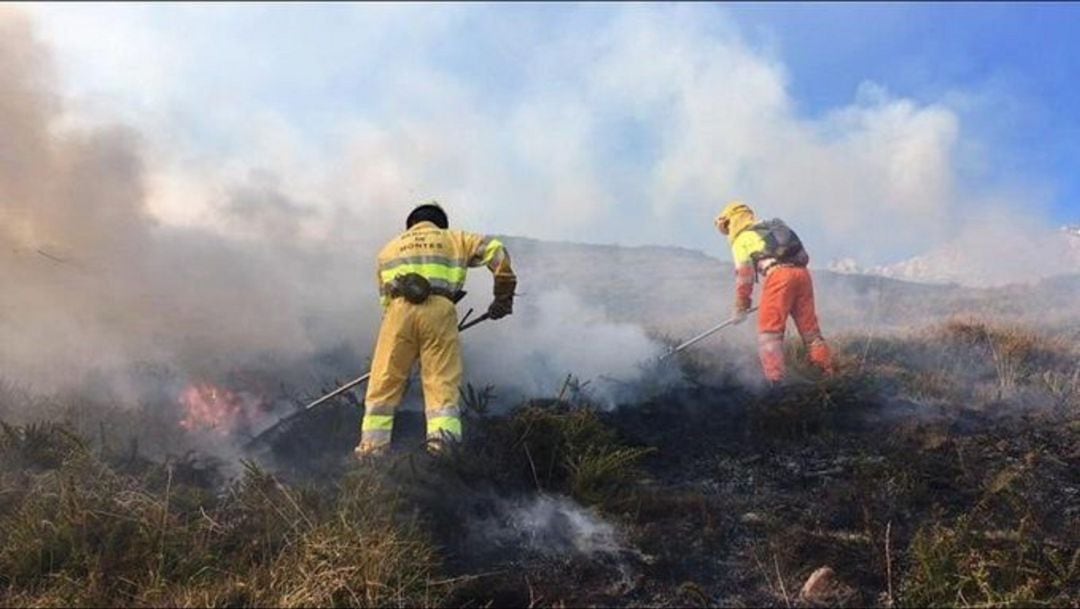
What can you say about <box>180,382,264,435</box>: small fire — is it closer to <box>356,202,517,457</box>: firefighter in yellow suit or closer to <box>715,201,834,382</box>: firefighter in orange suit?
<box>356,202,517,457</box>: firefighter in yellow suit

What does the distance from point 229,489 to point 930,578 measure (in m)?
3.54

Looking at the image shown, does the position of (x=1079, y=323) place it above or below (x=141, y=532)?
above

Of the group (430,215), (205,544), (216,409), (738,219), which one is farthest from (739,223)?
(205,544)

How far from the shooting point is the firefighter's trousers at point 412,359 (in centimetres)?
589

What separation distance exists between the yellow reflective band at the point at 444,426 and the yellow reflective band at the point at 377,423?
1.11ft

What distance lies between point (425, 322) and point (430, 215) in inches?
38.3

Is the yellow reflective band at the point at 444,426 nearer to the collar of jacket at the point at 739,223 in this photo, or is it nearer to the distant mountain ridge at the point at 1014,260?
the collar of jacket at the point at 739,223

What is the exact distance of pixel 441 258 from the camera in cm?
621

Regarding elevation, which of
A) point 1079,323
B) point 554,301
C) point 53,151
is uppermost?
point 53,151

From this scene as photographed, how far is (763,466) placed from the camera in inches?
239

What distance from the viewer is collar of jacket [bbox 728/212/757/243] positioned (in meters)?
9.03

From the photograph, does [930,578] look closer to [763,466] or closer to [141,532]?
[763,466]

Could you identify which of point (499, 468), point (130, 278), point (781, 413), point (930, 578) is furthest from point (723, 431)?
point (130, 278)

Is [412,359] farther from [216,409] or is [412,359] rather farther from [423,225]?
[216,409]
